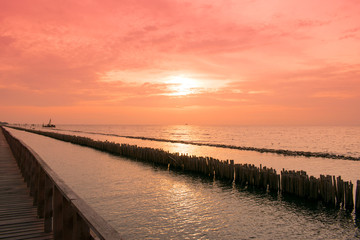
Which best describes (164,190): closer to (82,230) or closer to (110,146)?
(82,230)

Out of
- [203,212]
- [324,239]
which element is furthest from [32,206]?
[324,239]

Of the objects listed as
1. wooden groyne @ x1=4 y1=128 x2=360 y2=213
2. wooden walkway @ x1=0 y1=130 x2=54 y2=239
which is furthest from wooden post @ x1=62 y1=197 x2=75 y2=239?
wooden groyne @ x1=4 y1=128 x2=360 y2=213

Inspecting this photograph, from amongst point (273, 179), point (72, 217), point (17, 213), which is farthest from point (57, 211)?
point (273, 179)

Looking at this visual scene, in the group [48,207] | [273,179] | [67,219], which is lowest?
[273,179]

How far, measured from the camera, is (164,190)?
17250mm

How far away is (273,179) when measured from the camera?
17.4m

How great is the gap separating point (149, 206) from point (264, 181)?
8.53m

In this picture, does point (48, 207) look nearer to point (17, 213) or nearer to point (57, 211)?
point (57, 211)

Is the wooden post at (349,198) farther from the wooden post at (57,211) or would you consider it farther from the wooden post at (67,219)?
the wooden post at (67,219)

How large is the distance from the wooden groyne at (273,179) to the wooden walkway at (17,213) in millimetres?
13686

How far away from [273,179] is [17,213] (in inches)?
585

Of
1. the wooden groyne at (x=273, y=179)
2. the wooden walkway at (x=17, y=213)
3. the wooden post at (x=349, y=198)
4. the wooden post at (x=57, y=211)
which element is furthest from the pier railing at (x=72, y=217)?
the wooden post at (x=349, y=198)

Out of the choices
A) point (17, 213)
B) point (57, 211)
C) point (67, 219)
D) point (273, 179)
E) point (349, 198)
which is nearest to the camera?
point (67, 219)

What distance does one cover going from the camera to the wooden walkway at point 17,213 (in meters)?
5.48
